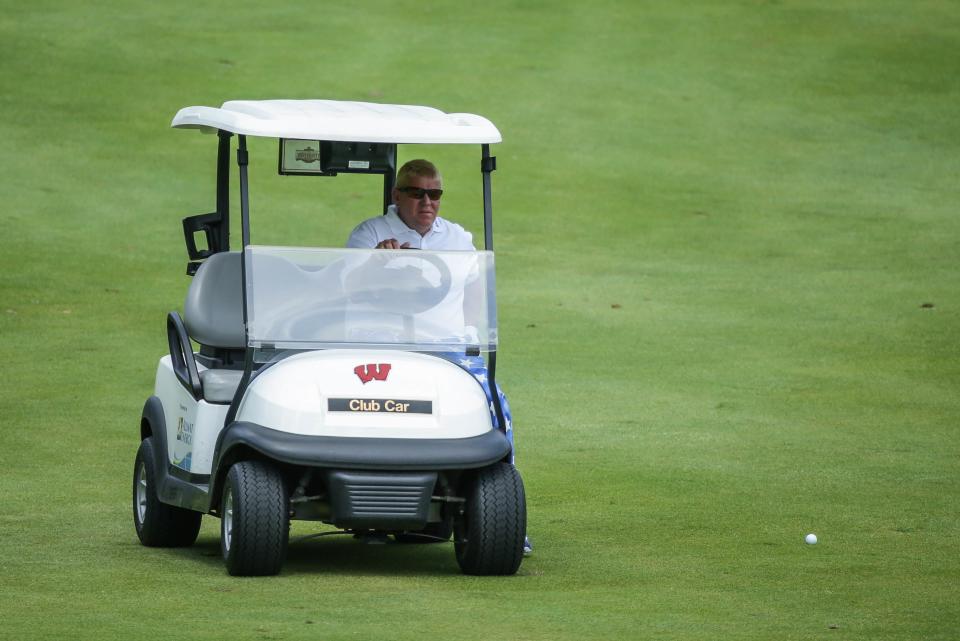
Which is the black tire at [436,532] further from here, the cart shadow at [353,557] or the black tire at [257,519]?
the black tire at [257,519]

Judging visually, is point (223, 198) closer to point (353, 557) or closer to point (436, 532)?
point (353, 557)

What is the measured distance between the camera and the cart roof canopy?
23.4 ft

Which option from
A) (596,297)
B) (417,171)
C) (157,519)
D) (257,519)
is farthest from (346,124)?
(596,297)

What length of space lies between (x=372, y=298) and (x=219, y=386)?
29.0 inches

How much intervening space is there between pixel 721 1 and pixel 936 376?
48.4ft

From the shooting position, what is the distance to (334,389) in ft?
22.8

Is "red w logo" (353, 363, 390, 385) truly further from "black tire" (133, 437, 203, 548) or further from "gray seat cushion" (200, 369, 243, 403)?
"black tire" (133, 437, 203, 548)

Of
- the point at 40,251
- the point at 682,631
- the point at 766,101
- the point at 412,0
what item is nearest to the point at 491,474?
the point at 682,631

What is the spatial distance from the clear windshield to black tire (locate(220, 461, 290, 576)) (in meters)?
0.67

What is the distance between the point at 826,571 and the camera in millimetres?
7301

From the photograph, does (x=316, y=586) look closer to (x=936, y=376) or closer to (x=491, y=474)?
(x=491, y=474)

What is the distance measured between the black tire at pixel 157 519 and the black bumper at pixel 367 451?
114 centimetres

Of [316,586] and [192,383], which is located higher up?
[192,383]

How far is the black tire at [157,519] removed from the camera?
26.1 ft
